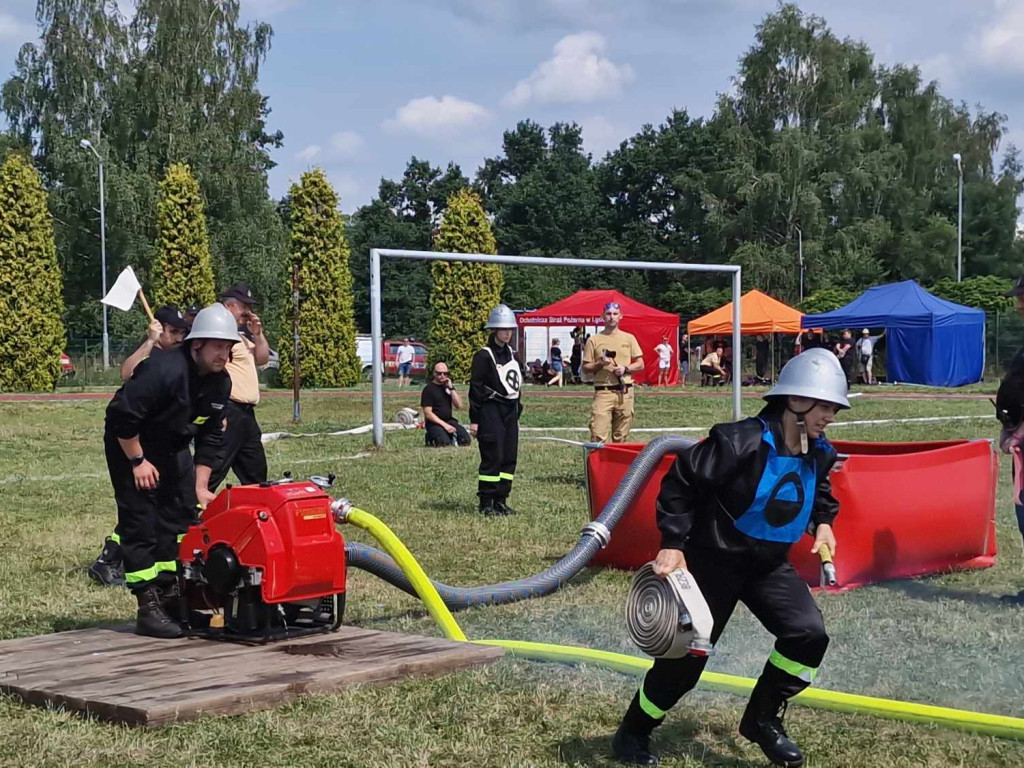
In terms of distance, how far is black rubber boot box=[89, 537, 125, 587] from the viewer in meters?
8.29

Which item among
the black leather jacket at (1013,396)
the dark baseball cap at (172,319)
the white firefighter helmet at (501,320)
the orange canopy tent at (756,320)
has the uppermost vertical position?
the orange canopy tent at (756,320)

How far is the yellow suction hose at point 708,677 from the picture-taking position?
15.8 ft

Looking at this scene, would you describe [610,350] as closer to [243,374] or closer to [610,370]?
[610,370]

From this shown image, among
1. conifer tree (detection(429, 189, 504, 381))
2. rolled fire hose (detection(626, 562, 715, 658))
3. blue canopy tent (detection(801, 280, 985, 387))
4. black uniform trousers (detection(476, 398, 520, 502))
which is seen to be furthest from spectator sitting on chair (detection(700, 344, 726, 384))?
rolled fire hose (detection(626, 562, 715, 658))

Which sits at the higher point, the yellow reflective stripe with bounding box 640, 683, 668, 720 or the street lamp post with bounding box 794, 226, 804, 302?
the street lamp post with bounding box 794, 226, 804, 302

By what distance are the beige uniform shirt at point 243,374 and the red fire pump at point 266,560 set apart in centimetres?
284

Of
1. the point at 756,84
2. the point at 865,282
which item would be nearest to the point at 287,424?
the point at 756,84

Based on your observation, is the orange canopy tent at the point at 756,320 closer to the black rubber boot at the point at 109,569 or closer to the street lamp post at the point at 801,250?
the street lamp post at the point at 801,250

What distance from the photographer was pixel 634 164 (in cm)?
7838

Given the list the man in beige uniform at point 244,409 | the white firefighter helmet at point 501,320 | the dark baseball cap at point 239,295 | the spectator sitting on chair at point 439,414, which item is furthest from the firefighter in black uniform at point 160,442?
the spectator sitting on chair at point 439,414

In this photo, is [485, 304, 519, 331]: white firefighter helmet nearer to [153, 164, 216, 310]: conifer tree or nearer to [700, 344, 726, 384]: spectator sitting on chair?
[700, 344, 726, 384]: spectator sitting on chair

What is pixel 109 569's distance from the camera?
8.35 metres

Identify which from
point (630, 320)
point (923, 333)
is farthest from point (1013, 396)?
point (630, 320)

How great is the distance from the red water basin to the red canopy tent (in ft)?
96.7
